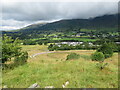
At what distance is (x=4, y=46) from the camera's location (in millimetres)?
12117

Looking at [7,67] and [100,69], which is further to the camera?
[7,67]

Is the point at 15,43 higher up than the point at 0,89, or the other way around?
the point at 15,43

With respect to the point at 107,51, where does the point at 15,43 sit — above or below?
above

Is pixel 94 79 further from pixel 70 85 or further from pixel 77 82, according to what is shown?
pixel 70 85

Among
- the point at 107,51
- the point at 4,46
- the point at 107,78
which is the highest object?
the point at 4,46

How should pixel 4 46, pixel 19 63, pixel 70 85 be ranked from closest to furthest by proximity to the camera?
1. pixel 70 85
2. pixel 19 63
3. pixel 4 46

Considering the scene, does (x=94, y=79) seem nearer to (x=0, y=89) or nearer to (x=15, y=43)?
(x=0, y=89)

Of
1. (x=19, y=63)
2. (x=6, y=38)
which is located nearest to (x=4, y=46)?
(x=6, y=38)

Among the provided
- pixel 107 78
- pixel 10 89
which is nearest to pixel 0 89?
pixel 10 89

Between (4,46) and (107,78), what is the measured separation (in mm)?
12738

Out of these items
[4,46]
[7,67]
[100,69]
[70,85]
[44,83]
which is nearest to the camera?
[70,85]

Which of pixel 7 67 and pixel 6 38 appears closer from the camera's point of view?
pixel 7 67

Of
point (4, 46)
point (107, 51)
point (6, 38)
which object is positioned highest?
point (6, 38)

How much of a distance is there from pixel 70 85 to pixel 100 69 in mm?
4054
